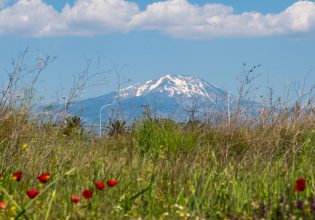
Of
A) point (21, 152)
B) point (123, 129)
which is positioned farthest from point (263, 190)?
point (123, 129)

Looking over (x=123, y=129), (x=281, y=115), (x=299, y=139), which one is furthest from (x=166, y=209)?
(x=123, y=129)

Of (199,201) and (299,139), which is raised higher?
(199,201)

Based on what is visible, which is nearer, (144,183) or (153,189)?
(153,189)

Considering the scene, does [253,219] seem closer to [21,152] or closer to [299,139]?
[21,152]

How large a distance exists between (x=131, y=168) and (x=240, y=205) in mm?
1912

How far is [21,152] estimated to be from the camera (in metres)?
8.44

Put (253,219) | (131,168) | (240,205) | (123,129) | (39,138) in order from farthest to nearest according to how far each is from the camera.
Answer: (123,129), (39,138), (131,168), (240,205), (253,219)

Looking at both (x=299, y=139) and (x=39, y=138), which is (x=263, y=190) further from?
(x=299, y=139)

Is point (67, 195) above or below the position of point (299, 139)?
above

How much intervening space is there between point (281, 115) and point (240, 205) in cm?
729

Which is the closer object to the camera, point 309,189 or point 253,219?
point 253,219

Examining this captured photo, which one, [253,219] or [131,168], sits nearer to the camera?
[253,219]

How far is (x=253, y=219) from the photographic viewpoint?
442 centimetres

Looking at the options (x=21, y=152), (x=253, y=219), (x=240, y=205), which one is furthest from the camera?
(x=21, y=152)
